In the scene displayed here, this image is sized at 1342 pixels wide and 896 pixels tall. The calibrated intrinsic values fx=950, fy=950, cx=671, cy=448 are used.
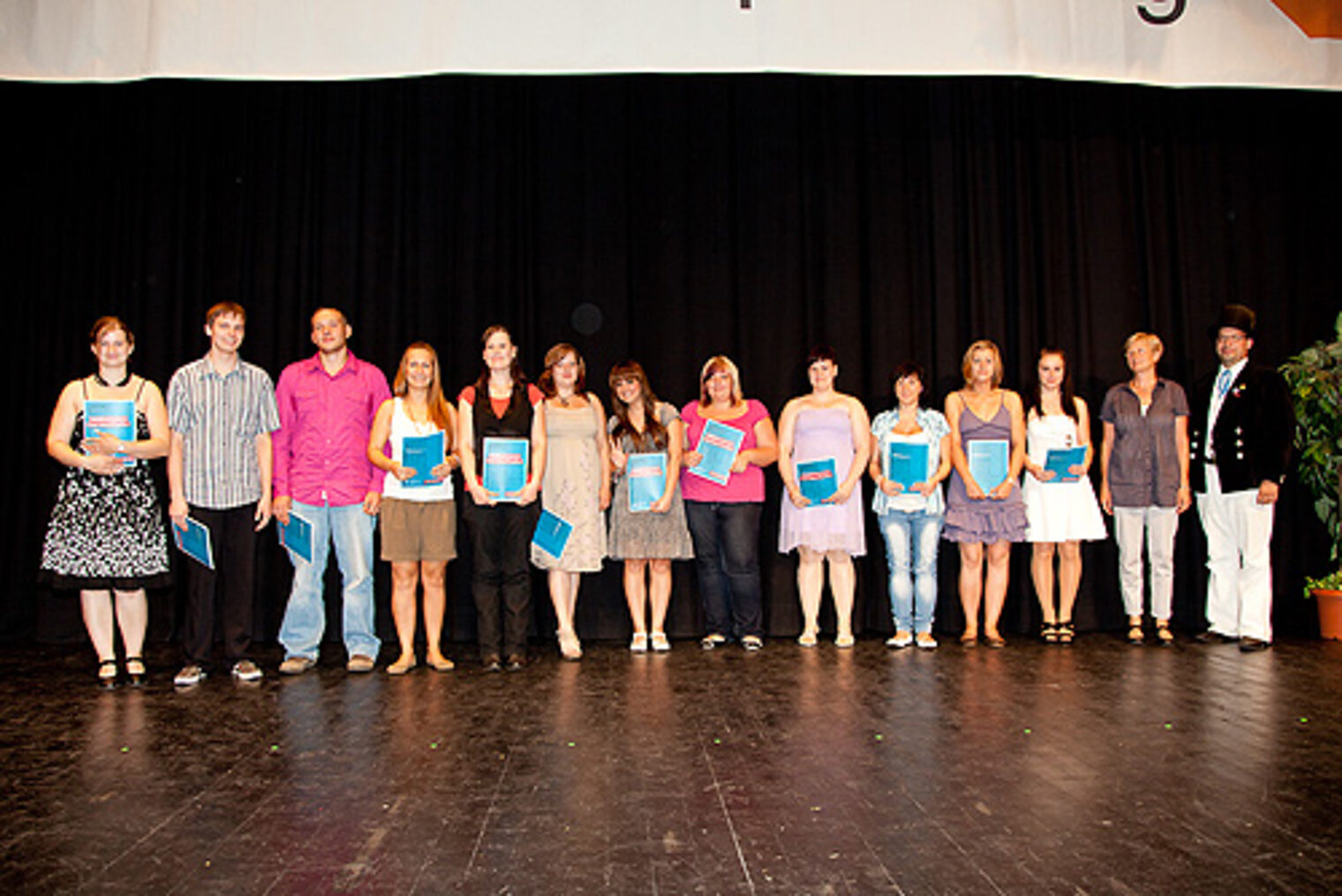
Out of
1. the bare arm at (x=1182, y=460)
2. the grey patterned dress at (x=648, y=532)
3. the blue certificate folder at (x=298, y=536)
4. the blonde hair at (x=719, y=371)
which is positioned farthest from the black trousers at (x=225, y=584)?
the bare arm at (x=1182, y=460)

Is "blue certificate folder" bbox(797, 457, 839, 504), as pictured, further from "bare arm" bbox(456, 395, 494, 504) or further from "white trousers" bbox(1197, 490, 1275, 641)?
"white trousers" bbox(1197, 490, 1275, 641)

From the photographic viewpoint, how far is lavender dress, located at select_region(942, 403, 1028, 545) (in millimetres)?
4609

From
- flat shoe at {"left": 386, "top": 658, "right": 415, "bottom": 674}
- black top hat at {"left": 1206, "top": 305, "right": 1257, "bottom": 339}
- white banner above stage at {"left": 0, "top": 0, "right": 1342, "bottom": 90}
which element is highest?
white banner above stage at {"left": 0, "top": 0, "right": 1342, "bottom": 90}

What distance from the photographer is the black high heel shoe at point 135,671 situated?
3.85 m

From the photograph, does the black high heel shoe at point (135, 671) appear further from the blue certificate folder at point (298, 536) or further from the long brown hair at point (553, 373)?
the long brown hair at point (553, 373)

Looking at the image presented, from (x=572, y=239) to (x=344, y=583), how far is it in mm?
2219

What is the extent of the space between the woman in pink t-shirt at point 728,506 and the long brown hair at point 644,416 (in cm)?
20

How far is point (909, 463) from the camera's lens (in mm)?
4531

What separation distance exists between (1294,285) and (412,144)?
511 centimetres

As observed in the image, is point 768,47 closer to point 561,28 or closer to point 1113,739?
point 561,28

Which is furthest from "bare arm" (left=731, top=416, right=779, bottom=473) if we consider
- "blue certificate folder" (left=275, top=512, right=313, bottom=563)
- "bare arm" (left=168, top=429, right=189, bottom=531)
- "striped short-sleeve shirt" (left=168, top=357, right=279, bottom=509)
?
"bare arm" (left=168, top=429, right=189, bottom=531)

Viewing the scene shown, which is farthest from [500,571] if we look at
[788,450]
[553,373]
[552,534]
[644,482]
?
[788,450]

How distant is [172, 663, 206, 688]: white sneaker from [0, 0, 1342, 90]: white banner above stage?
2.81 metres

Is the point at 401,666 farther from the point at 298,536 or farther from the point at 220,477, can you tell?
the point at 220,477
